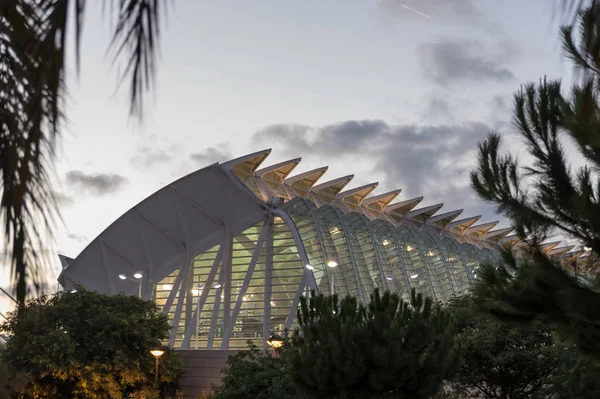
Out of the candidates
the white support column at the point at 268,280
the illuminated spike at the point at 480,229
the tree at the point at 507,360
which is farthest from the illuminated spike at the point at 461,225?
the tree at the point at 507,360

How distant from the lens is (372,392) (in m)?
18.2

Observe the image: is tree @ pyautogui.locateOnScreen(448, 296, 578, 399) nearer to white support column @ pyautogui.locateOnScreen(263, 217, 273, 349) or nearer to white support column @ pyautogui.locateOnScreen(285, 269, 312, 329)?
white support column @ pyautogui.locateOnScreen(285, 269, 312, 329)

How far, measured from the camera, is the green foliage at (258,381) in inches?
890

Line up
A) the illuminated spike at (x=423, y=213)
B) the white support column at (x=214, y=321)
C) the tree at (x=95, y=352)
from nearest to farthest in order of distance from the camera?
Answer: the tree at (x=95, y=352) < the white support column at (x=214, y=321) < the illuminated spike at (x=423, y=213)

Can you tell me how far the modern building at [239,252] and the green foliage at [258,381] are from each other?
1477 centimetres

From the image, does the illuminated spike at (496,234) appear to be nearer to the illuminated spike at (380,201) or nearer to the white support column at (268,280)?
the illuminated spike at (380,201)

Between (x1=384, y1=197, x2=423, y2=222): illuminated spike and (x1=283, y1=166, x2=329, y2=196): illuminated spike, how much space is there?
9.08m

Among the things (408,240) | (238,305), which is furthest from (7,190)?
(408,240)

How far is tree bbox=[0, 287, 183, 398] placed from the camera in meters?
29.4

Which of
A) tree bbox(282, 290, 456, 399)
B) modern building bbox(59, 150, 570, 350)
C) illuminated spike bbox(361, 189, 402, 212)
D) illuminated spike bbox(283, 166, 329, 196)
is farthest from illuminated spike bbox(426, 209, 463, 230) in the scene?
tree bbox(282, 290, 456, 399)

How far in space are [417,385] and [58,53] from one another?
17235mm

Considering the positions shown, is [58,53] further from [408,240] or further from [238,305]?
[408,240]

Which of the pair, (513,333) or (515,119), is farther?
(513,333)

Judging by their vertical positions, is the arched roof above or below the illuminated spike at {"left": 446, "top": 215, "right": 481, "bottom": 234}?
below
